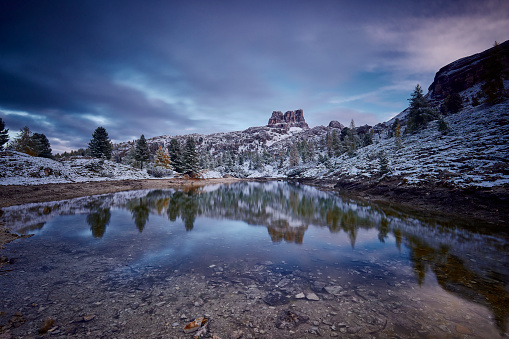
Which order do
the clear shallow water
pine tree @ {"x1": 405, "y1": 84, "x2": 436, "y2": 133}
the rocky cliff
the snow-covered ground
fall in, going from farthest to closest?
1. the rocky cliff
2. pine tree @ {"x1": 405, "y1": 84, "x2": 436, "y2": 133}
3. the snow-covered ground
4. the clear shallow water

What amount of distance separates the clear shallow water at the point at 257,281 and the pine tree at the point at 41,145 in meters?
61.4

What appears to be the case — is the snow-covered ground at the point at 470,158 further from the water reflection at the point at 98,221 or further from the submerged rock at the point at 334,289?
the water reflection at the point at 98,221

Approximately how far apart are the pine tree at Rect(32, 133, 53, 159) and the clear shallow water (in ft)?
201

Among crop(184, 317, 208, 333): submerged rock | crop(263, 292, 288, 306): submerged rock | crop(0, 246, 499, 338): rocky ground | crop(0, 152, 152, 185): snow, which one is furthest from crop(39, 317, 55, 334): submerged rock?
crop(0, 152, 152, 185): snow

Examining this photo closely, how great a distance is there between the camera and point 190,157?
65.7m

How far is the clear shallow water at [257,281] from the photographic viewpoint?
487 centimetres

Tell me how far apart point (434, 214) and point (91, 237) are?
27.5m

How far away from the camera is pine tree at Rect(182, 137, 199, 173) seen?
64625mm

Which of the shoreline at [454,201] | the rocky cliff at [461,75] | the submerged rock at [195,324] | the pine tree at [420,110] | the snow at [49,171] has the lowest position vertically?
the submerged rock at [195,324]

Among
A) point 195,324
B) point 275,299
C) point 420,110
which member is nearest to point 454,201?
point 275,299

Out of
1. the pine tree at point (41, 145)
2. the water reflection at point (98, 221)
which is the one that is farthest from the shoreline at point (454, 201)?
the pine tree at point (41, 145)

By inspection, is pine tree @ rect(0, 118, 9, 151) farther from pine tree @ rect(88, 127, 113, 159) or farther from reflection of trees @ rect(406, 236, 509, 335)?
reflection of trees @ rect(406, 236, 509, 335)

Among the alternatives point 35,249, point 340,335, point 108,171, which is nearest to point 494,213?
point 340,335

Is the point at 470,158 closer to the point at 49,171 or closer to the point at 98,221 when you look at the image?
the point at 98,221
